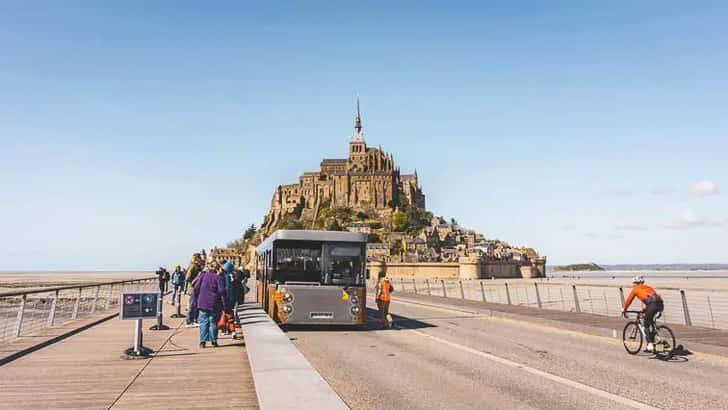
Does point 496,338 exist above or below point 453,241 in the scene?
below

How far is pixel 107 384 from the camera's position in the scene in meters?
8.20

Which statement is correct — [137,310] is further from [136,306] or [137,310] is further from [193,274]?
[193,274]

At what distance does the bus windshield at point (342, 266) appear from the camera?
667 inches

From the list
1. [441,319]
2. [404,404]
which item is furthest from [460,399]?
[441,319]

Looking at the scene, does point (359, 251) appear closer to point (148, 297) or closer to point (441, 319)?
point (441, 319)

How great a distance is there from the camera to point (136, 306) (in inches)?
430

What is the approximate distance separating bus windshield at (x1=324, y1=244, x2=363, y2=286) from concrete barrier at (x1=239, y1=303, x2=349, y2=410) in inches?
213

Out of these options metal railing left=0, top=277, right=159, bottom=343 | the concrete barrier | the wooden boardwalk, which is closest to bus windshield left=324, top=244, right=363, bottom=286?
the wooden boardwalk

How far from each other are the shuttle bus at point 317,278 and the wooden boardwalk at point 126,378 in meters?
3.80

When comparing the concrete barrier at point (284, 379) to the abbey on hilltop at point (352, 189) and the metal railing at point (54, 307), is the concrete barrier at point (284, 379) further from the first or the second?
the abbey on hilltop at point (352, 189)

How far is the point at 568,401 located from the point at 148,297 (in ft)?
23.2

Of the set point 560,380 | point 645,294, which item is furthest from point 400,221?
point 560,380

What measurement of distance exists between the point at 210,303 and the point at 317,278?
5356 millimetres

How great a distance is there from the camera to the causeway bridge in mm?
7441
